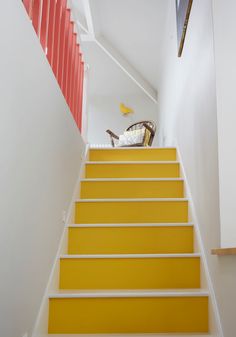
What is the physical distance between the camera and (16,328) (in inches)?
67.4

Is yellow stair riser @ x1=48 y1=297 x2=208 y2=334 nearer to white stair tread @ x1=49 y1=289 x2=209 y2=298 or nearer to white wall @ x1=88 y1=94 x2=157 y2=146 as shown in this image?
white stair tread @ x1=49 y1=289 x2=209 y2=298

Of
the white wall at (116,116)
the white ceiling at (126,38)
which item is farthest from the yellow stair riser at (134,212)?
the white wall at (116,116)

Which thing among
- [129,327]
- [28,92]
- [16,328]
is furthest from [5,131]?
[129,327]

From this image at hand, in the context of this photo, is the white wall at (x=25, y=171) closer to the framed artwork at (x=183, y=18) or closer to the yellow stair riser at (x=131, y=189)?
the yellow stair riser at (x=131, y=189)

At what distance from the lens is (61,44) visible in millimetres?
2996

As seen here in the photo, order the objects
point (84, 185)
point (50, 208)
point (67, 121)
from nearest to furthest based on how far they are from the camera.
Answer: point (50, 208) → point (67, 121) → point (84, 185)

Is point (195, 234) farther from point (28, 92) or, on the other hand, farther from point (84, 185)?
point (28, 92)

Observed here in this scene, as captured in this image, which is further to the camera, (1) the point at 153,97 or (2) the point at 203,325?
(1) the point at 153,97

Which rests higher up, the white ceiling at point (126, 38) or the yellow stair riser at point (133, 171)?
the white ceiling at point (126, 38)

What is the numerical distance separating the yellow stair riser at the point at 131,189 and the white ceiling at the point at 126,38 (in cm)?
300

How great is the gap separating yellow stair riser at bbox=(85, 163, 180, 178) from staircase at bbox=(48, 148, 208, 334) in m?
0.31

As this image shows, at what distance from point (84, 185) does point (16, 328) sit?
1873 millimetres

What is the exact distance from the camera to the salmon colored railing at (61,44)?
2318 millimetres

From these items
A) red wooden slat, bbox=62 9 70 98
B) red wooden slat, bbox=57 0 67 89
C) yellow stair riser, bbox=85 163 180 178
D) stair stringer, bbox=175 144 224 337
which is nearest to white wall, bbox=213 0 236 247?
stair stringer, bbox=175 144 224 337
